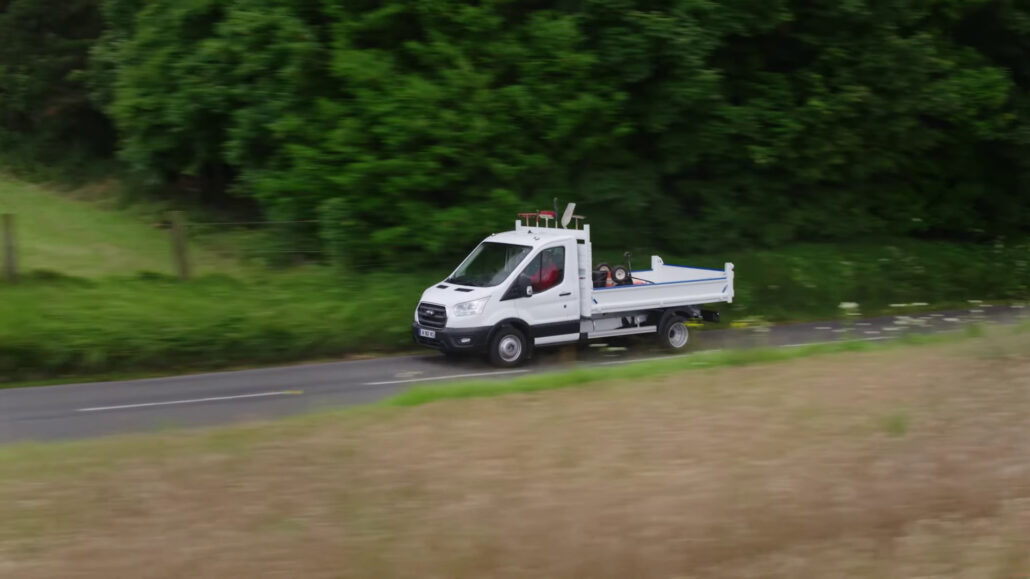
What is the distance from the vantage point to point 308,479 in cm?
720

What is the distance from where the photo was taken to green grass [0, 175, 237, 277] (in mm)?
20391

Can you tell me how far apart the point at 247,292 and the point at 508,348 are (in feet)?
16.8

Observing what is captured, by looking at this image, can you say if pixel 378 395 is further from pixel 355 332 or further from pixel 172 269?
pixel 172 269

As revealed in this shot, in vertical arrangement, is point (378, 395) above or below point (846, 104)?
below

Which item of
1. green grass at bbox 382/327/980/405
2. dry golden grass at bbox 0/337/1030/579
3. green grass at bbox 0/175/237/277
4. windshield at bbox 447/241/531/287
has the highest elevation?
green grass at bbox 0/175/237/277

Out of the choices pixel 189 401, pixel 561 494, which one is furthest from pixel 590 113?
pixel 561 494

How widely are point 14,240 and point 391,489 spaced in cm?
1398

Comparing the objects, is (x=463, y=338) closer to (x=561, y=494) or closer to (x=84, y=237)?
(x=561, y=494)

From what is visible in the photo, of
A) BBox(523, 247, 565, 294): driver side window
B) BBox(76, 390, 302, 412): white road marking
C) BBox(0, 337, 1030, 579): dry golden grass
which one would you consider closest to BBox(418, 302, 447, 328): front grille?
BBox(523, 247, 565, 294): driver side window

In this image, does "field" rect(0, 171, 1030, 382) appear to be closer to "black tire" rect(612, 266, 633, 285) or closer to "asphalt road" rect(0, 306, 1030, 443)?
"asphalt road" rect(0, 306, 1030, 443)

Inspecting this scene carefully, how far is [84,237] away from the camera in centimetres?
2475

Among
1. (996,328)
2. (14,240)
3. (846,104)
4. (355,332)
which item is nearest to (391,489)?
(996,328)

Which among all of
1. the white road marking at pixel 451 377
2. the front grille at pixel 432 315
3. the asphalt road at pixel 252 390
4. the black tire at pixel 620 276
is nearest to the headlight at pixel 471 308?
the front grille at pixel 432 315

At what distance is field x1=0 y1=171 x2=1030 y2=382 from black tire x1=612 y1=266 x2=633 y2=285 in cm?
370
